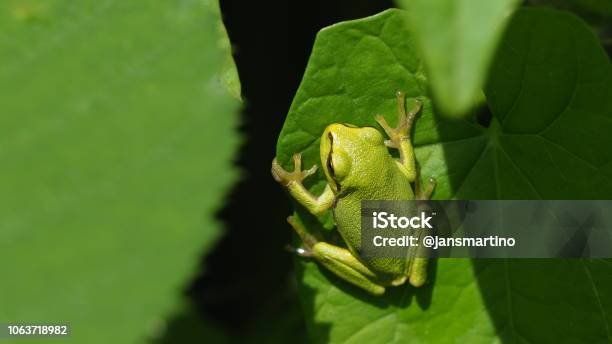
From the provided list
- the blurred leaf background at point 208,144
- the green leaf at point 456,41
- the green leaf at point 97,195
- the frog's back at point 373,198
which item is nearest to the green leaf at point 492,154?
the blurred leaf background at point 208,144

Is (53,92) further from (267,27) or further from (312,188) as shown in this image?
(267,27)

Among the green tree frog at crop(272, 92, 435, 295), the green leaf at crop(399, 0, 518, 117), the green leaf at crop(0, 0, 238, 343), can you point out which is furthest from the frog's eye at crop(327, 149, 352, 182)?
the green leaf at crop(399, 0, 518, 117)

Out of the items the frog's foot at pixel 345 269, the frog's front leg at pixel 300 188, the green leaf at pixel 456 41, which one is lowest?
the frog's foot at pixel 345 269

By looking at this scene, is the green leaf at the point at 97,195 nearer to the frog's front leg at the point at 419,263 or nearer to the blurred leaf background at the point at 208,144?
the blurred leaf background at the point at 208,144

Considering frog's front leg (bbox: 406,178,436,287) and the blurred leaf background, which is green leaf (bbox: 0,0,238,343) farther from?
frog's front leg (bbox: 406,178,436,287)

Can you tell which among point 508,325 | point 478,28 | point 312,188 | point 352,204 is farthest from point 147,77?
point 508,325

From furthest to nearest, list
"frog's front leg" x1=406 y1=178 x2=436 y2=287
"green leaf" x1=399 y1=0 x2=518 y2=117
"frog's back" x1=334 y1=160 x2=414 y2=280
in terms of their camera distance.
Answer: "frog's back" x1=334 y1=160 x2=414 y2=280 → "frog's front leg" x1=406 y1=178 x2=436 y2=287 → "green leaf" x1=399 y1=0 x2=518 y2=117
